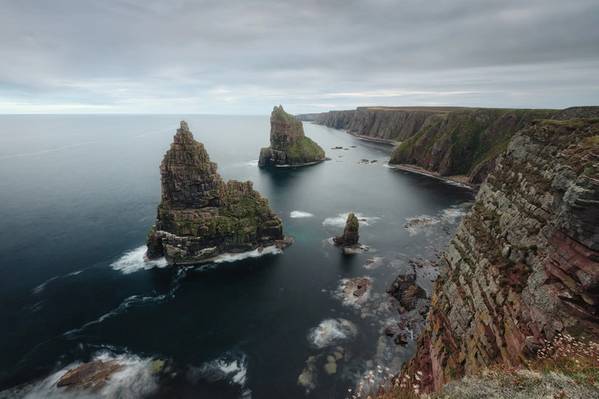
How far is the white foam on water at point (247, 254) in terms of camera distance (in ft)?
240

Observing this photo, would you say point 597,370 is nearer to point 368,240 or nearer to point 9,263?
point 368,240

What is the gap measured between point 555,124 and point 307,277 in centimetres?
4831

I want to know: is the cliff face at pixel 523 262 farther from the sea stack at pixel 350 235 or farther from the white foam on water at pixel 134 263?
the white foam on water at pixel 134 263

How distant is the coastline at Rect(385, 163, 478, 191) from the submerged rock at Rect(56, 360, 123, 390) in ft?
469

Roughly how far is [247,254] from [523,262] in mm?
60270

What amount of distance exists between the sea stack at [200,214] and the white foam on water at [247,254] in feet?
3.66

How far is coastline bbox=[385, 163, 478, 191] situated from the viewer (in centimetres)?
14462

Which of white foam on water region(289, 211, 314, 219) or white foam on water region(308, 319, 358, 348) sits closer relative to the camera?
white foam on water region(308, 319, 358, 348)

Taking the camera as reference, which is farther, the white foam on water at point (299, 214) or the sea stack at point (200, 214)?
the white foam on water at point (299, 214)

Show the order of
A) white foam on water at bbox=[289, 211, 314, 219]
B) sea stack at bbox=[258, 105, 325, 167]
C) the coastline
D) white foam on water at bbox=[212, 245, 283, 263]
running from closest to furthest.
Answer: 1. white foam on water at bbox=[212, 245, 283, 263]
2. white foam on water at bbox=[289, 211, 314, 219]
3. the coastline
4. sea stack at bbox=[258, 105, 325, 167]

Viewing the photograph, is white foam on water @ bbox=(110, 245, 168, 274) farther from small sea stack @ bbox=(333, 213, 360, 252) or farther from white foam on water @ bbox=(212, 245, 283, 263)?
small sea stack @ bbox=(333, 213, 360, 252)

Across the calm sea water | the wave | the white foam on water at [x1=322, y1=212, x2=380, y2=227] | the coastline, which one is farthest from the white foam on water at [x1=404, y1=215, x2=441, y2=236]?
the wave

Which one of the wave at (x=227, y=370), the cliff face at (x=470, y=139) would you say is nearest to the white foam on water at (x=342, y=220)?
the wave at (x=227, y=370)

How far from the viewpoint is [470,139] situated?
165 meters
